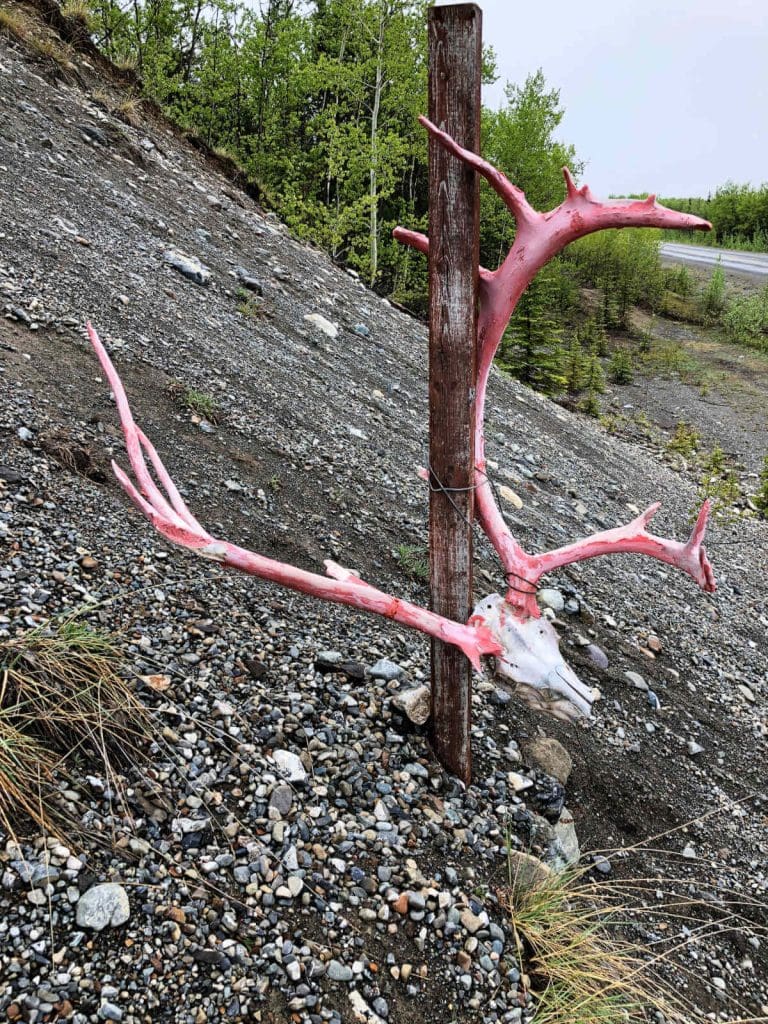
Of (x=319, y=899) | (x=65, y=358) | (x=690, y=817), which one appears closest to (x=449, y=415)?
(x=319, y=899)

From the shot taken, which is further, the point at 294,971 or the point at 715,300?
the point at 715,300

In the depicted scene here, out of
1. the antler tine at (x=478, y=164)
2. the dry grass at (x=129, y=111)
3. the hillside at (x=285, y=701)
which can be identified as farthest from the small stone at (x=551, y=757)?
the dry grass at (x=129, y=111)

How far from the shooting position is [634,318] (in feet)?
59.2

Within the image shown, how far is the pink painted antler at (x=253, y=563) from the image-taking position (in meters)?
1.82

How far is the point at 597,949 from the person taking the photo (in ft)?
7.12

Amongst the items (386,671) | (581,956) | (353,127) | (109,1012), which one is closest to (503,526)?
(386,671)

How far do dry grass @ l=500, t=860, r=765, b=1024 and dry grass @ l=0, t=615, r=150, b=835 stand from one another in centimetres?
141

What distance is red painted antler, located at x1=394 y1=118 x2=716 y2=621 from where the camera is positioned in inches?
68.9

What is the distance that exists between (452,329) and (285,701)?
1.53 metres

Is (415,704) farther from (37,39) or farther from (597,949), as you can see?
(37,39)

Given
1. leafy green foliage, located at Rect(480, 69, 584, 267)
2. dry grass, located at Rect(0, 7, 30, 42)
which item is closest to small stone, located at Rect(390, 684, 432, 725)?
dry grass, located at Rect(0, 7, 30, 42)

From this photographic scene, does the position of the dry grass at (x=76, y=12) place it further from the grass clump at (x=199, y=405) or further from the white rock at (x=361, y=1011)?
the white rock at (x=361, y=1011)

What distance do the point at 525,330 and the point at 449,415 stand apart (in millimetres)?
10116

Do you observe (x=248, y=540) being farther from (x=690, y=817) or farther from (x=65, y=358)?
(x=690, y=817)
